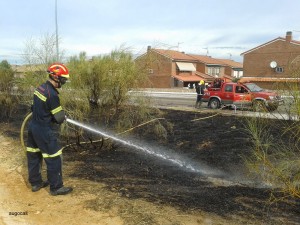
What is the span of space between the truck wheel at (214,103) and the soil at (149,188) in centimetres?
995

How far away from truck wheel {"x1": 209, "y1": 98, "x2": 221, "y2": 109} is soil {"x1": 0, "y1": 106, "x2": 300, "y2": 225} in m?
9.95

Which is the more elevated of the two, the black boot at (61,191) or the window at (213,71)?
the window at (213,71)

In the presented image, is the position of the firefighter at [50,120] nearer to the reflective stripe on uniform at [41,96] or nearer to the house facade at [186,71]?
the reflective stripe on uniform at [41,96]

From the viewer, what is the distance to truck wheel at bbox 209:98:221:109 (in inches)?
759

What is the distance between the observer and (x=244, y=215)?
14.0ft

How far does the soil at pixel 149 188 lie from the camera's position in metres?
4.26

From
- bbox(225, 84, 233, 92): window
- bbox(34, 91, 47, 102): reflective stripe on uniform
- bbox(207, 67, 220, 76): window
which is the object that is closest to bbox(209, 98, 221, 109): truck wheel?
bbox(225, 84, 233, 92): window

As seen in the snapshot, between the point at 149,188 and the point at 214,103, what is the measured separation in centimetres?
1486

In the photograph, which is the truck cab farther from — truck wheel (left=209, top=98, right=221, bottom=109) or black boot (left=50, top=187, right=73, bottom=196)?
black boot (left=50, top=187, right=73, bottom=196)

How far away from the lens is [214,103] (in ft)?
64.3

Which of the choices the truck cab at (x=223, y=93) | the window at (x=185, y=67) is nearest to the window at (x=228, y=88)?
the truck cab at (x=223, y=93)

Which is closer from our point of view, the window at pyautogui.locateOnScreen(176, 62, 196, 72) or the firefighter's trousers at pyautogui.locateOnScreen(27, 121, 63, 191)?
the firefighter's trousers at pyautogui.locateOnScreen(27, 121, 63, 191)

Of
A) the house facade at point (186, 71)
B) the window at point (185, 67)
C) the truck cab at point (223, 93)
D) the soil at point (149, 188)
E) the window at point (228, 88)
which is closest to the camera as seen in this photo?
the soil at point (149, 188)

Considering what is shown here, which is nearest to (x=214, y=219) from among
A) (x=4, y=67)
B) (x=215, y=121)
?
(x=215, y=121)
